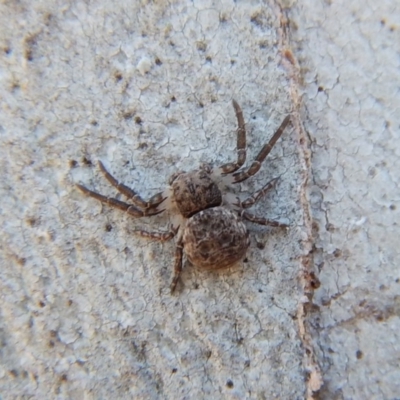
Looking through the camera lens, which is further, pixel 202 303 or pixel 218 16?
pixel 218 16

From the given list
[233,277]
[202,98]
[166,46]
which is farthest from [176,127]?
[233,277]

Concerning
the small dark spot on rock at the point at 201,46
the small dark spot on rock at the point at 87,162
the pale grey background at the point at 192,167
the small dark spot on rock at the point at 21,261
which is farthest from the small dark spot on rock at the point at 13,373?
the small dark spot on rock at the point at 201,46

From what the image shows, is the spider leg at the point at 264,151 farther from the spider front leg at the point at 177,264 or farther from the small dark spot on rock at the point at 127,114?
the small dark spot on rock at the point at 127,114

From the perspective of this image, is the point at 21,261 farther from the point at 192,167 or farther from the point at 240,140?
the point at 240,140

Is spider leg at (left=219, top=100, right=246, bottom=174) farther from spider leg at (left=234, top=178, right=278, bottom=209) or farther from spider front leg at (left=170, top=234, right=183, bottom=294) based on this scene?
spider front leg at (left=170, top=234, right=183, bottom=294)

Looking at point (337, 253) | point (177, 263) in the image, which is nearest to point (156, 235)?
point (177, 263)

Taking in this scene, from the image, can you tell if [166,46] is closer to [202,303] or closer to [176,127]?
[176,127]
